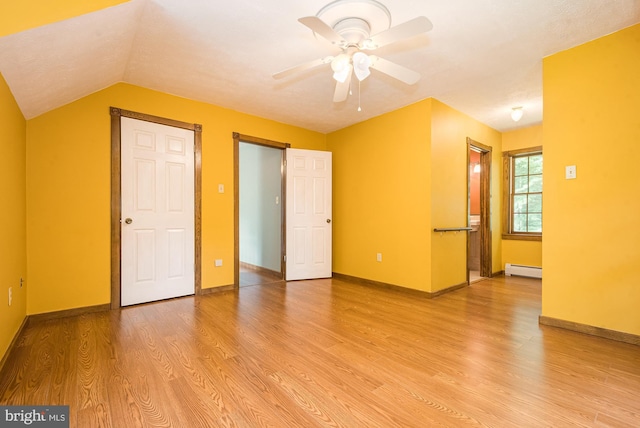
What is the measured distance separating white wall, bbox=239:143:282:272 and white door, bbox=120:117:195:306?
147 cm

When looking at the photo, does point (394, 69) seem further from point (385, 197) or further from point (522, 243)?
point (522, 243)

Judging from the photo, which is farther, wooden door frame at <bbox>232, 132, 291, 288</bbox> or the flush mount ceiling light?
wooden door frame at <bbox>232, 132, 291, 288</bbox>

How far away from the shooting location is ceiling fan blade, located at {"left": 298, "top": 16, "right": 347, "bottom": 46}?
63.4 inches

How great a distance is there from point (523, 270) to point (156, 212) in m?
5.51

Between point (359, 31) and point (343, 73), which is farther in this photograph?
point (343, 73)

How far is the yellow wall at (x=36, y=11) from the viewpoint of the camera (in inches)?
53.2

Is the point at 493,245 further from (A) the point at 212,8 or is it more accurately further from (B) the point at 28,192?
(B) the point at 28,192

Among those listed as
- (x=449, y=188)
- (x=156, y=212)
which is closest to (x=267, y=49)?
(x=156, y=212)

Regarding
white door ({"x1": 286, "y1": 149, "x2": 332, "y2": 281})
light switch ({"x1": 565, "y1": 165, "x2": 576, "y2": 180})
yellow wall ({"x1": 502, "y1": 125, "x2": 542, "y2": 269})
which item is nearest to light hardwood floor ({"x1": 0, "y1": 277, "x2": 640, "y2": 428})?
light switch ({"x1": 565, "y1": 165, "x2": 576, "y2": 180})

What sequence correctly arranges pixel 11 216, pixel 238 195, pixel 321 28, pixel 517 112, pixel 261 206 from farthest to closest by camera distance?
pixel 261 206 → pixel 238 195 → pixel 517 112 → pixel 11 216 → pixel 321 28

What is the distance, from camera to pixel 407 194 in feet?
12.7

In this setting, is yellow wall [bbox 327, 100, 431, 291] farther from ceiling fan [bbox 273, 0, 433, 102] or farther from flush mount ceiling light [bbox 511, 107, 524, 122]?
ceiling fan [bbox 273, 0, 433, 102]

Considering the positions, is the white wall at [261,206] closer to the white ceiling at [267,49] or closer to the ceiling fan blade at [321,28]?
the white ceiling at [267,49]

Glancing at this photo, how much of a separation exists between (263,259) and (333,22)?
4.00 m
